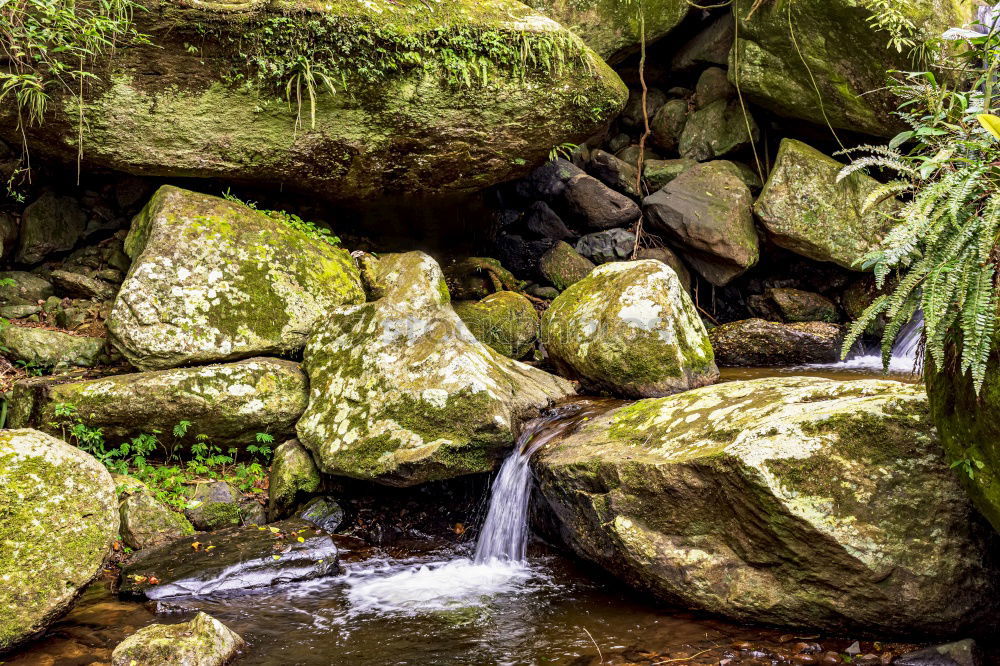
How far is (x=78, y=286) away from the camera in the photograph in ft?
21.2

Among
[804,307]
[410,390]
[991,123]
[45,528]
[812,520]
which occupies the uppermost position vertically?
[991,123]

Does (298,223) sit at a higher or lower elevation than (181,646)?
higher

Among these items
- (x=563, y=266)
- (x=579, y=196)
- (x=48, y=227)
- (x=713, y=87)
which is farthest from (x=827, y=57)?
(x=48, y=227)

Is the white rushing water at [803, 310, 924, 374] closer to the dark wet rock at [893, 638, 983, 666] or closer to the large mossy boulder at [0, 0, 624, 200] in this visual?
the large mossy boulder at [0, 0, 624, 200]

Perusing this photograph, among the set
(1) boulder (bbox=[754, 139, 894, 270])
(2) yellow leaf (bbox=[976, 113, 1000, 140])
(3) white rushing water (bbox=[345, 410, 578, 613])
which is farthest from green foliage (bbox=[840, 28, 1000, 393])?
(1) boulder (bbox=[754, 139, 894, 270])

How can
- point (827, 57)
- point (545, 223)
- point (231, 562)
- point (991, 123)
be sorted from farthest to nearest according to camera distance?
point (545, 223) < point (827, 57) < point (231, 562) < point (991, 123)

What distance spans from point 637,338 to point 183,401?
406 cm

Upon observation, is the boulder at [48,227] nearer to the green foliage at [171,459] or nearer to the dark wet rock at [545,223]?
the green foliage at [171,459]

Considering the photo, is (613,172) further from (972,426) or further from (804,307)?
(972,426)

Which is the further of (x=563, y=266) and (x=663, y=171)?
(x=663, y=171)

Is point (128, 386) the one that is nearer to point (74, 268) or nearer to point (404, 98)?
point (74, 268)

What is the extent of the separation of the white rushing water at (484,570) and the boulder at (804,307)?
5529mm

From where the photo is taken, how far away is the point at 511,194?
1032cm

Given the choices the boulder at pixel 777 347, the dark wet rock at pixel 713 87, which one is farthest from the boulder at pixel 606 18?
the boulder at pixel 777 347
